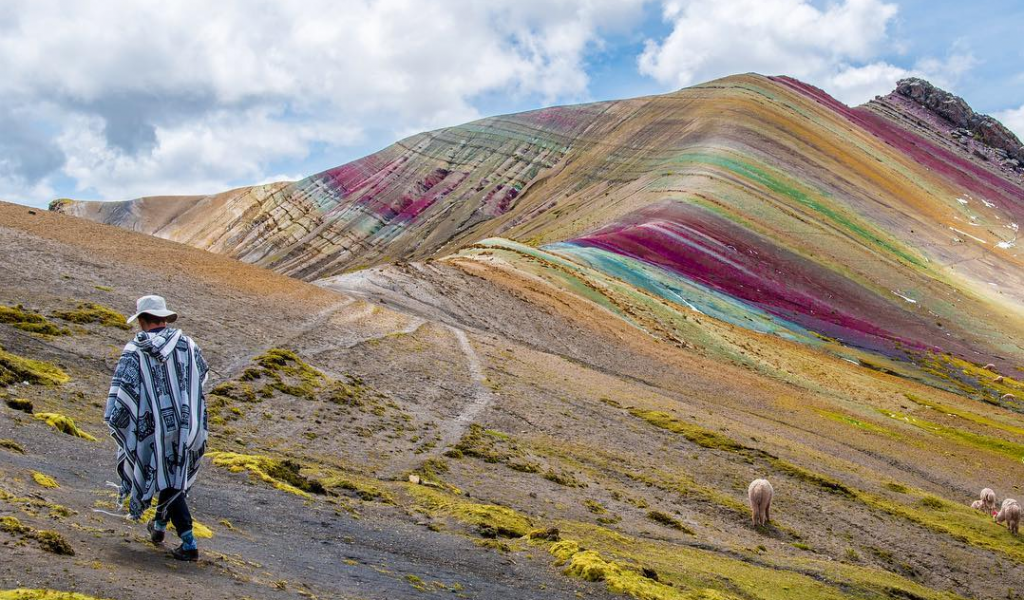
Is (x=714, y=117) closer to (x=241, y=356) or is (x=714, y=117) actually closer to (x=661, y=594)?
(x=241, y=356)

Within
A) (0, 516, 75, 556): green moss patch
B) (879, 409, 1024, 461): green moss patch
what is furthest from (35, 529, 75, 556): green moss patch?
(879, 409, 1024, 461): green moss patch

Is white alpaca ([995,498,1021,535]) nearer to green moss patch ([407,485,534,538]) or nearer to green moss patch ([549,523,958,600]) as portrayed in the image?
green moss patch ([549,523,958,600])

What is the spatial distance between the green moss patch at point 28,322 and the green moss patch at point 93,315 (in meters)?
0.87

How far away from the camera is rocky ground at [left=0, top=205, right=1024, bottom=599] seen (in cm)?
1355

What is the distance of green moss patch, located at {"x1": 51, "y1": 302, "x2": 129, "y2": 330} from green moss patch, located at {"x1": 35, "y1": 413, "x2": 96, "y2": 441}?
8360 millimetres

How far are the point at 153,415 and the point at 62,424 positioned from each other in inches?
304

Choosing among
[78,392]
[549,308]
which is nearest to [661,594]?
[78,392]

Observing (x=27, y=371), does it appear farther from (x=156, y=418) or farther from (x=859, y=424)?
(x=859, y=424)

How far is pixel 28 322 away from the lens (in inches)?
939

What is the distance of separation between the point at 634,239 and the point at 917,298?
30517 mm

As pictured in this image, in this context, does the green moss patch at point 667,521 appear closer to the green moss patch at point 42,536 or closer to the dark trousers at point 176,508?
the dark trousers at point 176,508

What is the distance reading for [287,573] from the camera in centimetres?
1220

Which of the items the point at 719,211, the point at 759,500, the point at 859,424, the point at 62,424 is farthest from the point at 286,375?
the point at 719,211

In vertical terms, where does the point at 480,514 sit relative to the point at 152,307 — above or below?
below
